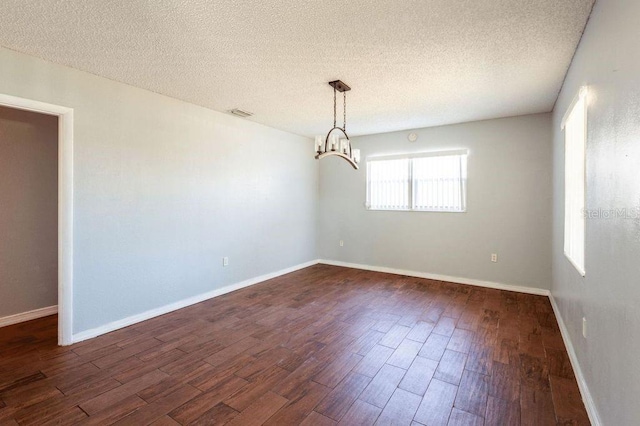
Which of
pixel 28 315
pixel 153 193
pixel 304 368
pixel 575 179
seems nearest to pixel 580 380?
pixel 575 179

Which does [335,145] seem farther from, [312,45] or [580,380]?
[580,380]

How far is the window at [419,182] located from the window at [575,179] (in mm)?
1835

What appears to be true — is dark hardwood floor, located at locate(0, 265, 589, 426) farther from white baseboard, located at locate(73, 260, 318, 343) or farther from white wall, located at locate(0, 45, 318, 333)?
white wall, located at locate(0, 45, 318, 333)

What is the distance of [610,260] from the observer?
1525 millimetres

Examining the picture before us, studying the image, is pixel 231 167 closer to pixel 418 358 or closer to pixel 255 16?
pixel 255 16

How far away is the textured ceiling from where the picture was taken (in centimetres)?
195

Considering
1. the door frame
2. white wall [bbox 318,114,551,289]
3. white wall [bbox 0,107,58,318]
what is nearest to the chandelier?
white wall [bbox 318,114,551,289]

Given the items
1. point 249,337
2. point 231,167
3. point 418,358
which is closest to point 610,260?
point 418,358

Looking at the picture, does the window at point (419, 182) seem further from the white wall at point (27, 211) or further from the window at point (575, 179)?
the white wall at point (27, 211)

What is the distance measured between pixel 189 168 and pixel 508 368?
12.8ft

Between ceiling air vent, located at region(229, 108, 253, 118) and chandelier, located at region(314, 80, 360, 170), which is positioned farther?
ceiling air vent, located at region(229, 108, 253, 118)

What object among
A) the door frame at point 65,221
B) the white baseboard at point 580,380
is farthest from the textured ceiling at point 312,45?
the white baseboard at point 580,380

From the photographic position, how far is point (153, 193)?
11.2 feet

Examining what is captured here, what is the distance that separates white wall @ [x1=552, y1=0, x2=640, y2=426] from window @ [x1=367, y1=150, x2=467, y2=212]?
8.53 feet
